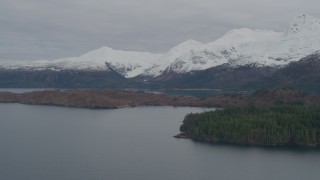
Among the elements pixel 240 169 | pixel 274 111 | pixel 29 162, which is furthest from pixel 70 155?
pixel 274 111

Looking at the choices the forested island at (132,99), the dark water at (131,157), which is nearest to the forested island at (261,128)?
the dark water at (131,157)

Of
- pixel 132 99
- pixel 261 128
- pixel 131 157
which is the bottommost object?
pixel 131 157

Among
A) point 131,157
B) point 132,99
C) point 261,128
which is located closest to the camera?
point 131,157

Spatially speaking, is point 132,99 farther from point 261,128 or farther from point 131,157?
point 131,157

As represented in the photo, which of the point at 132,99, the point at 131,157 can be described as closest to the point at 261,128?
the point at 131,157

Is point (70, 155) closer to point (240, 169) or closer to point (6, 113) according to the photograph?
point (240, 169)

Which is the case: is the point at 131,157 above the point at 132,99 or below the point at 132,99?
below

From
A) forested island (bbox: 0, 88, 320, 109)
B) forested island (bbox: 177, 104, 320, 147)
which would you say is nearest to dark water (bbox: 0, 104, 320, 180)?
forested island (bbox: 177, 104, 320, 147)
